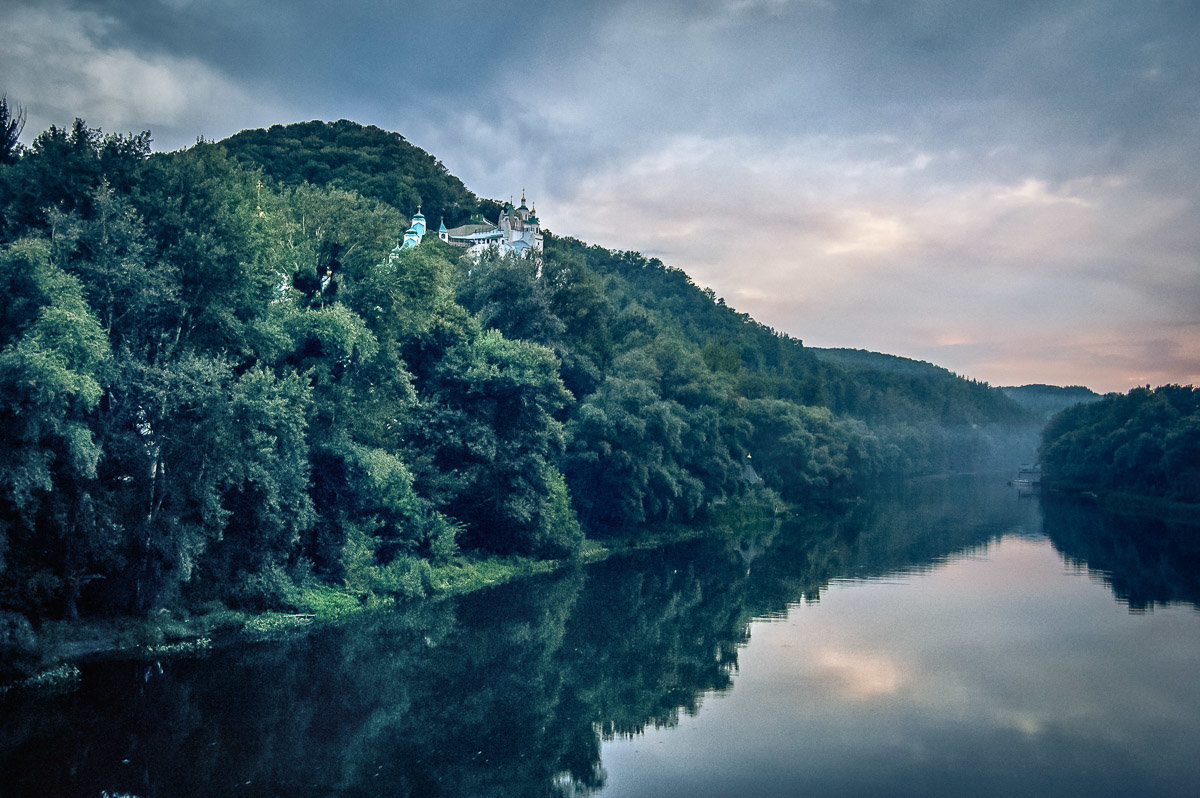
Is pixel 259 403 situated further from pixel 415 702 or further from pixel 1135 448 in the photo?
pixel 1135 448

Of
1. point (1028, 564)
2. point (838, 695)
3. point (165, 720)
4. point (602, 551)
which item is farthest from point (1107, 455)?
point (165, 720)

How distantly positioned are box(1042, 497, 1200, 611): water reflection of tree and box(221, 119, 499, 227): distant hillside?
76.3 metres

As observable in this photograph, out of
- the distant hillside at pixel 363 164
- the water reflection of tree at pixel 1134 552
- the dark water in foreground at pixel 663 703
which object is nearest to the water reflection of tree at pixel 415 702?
the dark water in foreground at pixel 663 703

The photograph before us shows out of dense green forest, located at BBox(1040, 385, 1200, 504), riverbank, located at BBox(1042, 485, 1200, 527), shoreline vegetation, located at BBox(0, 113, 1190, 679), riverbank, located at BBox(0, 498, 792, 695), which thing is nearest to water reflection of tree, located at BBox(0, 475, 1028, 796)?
riverbank, located at BBox(0, 498, 792, 695)

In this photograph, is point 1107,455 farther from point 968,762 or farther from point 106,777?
point 106,777

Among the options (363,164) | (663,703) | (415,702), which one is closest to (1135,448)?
(663,703)

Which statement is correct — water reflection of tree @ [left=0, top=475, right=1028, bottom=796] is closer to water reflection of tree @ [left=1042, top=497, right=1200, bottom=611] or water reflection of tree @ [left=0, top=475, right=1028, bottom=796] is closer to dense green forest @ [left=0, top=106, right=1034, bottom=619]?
dense green forest @ [left=0, top=106, right=1034, bottom=619]

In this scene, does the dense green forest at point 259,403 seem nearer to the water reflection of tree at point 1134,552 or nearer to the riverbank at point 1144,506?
the water reflection of tree at point 1134,552

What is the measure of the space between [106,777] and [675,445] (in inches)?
1674

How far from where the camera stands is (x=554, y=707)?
869 inches

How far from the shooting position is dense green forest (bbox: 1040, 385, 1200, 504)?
8044 centimetres

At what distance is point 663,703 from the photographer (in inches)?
→ 886

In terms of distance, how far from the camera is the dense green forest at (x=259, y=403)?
21.6 meters

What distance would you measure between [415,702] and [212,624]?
8434mm
